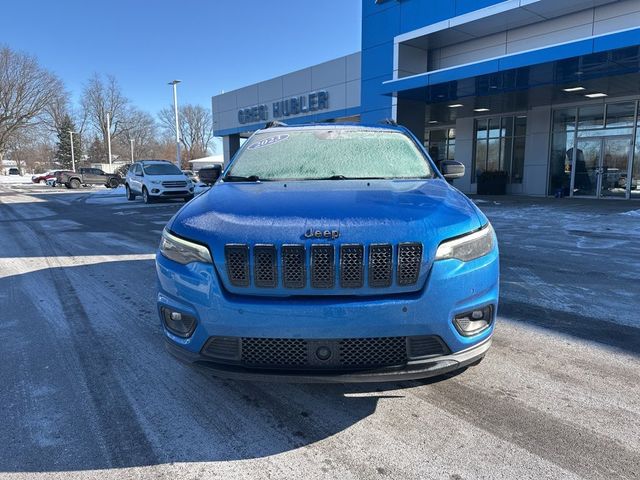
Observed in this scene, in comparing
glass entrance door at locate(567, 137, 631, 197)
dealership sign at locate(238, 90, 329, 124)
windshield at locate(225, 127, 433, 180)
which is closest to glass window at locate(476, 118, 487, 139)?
glass entrance door at locate(567, 137, 631, 197)

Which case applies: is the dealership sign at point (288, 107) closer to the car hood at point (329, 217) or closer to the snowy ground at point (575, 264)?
the snowy ground at point (575, 264)

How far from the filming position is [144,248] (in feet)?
26.1

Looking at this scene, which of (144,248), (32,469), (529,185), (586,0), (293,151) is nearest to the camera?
(32,469)

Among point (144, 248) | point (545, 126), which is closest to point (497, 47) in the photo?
point (545, 126)

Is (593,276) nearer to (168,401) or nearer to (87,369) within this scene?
(168,401)

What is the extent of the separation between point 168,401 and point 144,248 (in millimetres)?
5791

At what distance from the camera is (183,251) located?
2443mm

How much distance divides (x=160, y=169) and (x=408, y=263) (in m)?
18.5

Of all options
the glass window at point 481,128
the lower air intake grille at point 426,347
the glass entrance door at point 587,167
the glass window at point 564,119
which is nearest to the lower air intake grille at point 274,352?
the lower air intake grille at point 426,347

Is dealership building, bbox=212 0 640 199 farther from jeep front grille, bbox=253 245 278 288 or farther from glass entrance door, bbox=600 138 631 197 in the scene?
jeep front grille, bbox=253 245 278 288

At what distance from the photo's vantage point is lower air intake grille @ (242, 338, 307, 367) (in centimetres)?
220

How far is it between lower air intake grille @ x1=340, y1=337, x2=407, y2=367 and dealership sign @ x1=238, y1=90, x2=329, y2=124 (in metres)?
23.5

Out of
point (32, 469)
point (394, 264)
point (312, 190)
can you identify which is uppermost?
point (312, 190)

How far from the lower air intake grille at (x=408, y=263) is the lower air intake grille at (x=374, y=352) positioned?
0.30 m
